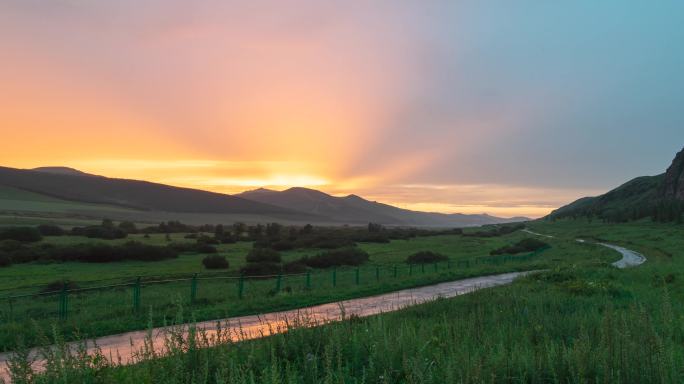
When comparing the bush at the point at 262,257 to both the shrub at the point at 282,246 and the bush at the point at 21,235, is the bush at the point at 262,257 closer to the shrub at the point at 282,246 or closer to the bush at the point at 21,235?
Result: the shrub at the point at 282,246

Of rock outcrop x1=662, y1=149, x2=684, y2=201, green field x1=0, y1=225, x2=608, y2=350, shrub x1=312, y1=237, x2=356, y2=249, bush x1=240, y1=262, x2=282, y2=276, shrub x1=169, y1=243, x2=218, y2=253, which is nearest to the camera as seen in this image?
green field x1=0, y1=225, x2=608, y2=350

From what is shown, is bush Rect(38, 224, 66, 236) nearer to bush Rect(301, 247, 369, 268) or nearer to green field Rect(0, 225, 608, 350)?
green field Rect(0, 225, 608, 350)

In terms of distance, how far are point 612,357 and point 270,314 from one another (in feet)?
43.9

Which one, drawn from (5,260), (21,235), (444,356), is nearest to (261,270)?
(5,260)

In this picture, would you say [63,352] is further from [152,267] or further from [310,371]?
[152,267]

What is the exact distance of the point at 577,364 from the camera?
5.38 metres

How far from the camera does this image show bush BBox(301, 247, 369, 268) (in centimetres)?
4462

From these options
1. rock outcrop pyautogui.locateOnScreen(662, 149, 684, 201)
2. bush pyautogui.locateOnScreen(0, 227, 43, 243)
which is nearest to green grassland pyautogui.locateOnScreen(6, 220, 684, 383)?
bush pyautogui.locateOnScreen(0, 227, 43, 243)

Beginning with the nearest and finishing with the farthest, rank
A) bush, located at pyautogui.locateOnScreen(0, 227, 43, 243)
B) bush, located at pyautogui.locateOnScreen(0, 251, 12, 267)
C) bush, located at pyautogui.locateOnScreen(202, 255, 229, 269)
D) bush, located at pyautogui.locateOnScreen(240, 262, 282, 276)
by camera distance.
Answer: bush, located at pyautogui.locateOnScreen(240, 262, 282, 276) → bush, located at pyautogui.locateOnScreen(0, 251, 12, 267) → bush, located at pyautogui.locateOnScreen(202, 255, 229, 269) → bush, located at pyautogui.locateOnScreen(0, 227, 43, 243)

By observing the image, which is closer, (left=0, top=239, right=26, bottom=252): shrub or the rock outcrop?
(left=0, top=239, right=26, bottom=252): shrub

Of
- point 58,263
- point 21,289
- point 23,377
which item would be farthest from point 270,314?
point 58,263

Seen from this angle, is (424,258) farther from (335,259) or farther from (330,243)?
(330,243)

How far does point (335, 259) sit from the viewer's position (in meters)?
45.8

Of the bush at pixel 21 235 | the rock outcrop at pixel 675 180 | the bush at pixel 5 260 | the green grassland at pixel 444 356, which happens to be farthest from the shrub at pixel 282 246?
the rock outcrop at pixel 675 180
